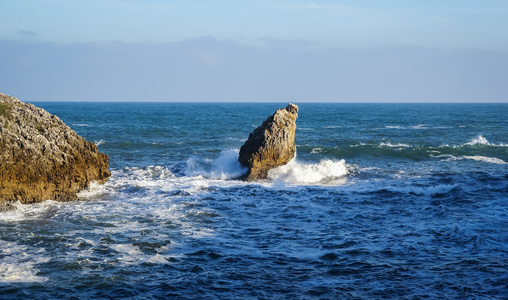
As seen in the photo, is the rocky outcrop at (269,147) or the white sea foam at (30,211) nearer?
the white sea foam at (30,211)

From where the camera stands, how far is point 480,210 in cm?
1612

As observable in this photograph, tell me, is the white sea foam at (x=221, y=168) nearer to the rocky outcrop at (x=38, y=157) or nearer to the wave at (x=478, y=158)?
the rocky outcrop at (x=38, y=157)

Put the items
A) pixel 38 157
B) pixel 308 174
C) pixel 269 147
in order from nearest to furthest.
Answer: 1. pixel 38 157
2. pixel 269 147
3. pixel 308 174

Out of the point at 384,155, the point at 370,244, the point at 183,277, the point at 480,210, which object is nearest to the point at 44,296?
the point at 183,277

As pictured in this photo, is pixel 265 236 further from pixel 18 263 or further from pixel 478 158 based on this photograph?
pixel 478 158

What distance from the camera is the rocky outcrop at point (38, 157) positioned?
619 inches

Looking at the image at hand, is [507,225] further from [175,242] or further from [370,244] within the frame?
[175,242]

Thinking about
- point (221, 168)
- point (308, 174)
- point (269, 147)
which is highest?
point (269, 147)

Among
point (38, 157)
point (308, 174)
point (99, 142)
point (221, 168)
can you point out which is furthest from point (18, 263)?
point (99, 142)

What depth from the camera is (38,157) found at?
16281mm

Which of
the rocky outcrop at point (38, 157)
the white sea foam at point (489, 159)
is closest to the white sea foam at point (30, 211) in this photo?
the rocky outcrop at point (38, 157)

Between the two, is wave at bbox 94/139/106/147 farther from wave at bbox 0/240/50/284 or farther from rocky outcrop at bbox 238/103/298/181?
wave at bbox 0/240/50/284

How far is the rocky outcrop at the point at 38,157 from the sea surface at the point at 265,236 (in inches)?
27.2

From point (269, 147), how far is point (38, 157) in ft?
31.6
